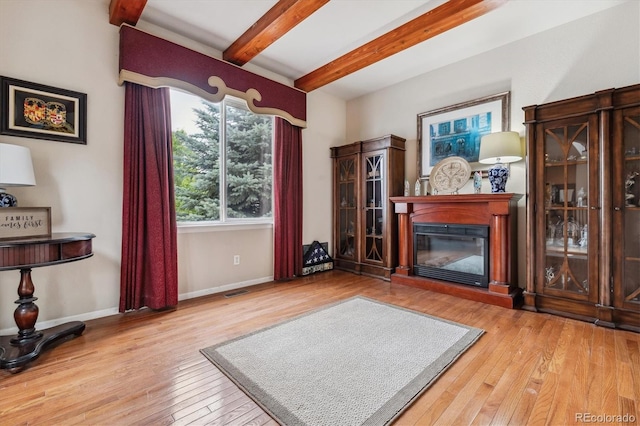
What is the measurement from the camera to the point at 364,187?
4281 mm

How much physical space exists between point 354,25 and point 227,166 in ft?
6.84

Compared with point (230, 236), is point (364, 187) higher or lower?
higher

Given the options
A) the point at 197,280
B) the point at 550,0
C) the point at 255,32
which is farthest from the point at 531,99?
the point at 197,280

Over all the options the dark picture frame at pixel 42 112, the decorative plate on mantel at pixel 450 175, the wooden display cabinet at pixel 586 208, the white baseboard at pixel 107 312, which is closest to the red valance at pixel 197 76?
the dark picture frame at pixel 42 112

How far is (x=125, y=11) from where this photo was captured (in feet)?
8.20

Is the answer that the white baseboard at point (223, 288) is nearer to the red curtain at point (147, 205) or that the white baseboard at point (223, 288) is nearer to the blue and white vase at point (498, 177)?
the red curtain at point (147, 205)

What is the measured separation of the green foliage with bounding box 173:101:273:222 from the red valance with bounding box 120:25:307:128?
0.26m

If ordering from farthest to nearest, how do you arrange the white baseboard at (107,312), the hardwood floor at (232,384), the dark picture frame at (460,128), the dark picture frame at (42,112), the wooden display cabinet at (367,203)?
1. the wooden display cabinet at (367,203)
2. the dark picture frame at (460,128)
3. the white baseboard at (107,312)
4. the dark picture frame at (42,112)
5. the hardwood floor at (232,384)

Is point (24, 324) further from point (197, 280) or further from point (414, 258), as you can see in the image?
point (414, 258)

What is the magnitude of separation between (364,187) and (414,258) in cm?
124

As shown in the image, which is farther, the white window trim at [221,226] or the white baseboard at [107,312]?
the white window trim at [221,226]

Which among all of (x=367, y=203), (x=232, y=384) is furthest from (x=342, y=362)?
(x=367, y=203)

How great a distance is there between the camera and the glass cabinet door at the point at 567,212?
8.41 ft

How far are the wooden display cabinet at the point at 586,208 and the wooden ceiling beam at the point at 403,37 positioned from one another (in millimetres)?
1063
